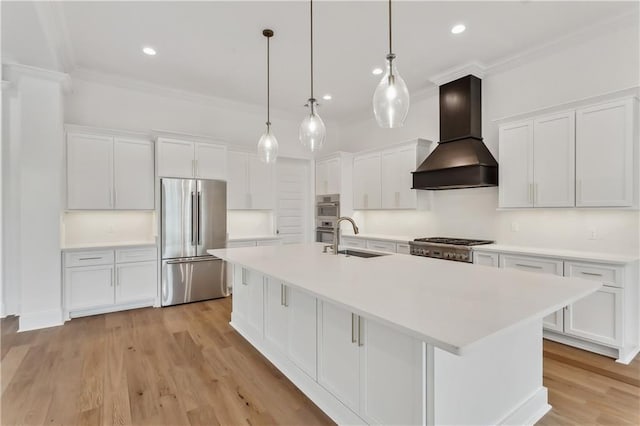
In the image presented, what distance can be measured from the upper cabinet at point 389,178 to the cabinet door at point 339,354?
122 inches

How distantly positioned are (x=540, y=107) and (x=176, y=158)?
15.5ft

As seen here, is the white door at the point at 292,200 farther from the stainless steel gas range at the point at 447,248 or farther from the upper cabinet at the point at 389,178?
the stainless steel gas range at the point at 447,248

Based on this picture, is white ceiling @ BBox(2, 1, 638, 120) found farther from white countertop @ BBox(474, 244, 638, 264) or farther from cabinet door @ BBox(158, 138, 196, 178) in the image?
white countertop @ BBox(474, 244, 638, 264)

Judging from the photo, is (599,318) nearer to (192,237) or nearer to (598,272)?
(598,272)

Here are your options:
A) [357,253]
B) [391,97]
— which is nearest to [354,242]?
[357,253]

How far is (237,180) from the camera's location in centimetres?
525

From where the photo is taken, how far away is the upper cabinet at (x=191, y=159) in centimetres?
437

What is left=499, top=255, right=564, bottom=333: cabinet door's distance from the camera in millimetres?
3025

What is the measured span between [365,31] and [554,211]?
2864 mm

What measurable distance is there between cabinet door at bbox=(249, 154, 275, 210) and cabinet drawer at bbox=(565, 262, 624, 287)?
425 centimetres

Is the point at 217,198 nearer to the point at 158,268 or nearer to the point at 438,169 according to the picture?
the point at 158,268

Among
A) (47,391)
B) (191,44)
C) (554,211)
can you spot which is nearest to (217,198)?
(191,44)

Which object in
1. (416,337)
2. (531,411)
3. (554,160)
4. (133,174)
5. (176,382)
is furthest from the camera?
(133,174)

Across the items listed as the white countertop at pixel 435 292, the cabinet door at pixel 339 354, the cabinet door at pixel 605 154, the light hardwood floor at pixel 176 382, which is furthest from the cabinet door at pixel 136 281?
the cabinet door at pixel 605 154
